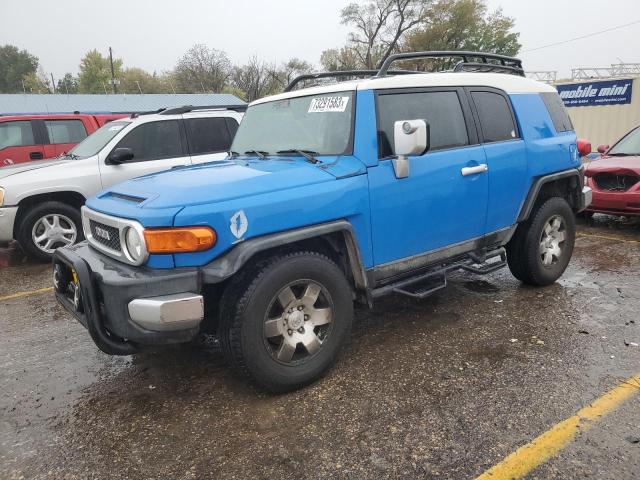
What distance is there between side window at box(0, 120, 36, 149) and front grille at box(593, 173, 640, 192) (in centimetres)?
981

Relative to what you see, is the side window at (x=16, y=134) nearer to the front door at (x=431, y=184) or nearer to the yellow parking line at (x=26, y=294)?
the yellow parking line at (x=26, y=294)

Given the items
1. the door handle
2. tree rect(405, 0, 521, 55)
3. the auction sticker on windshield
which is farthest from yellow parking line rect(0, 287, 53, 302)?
tree rect(405, 0, 521, 55)

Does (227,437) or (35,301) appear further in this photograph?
(35,301)

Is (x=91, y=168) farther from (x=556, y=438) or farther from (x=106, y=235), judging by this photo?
(x=556, y=438)

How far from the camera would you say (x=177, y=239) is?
8.77ft

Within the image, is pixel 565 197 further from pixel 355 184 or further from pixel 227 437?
pixel 227 437

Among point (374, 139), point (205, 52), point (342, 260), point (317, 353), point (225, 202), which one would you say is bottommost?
point (317, 353)

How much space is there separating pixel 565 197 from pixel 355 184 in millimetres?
2985

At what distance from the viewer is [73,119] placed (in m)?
9.27

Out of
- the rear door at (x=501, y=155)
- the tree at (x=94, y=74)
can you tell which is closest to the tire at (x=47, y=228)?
the rear door at (x=501, y=155)

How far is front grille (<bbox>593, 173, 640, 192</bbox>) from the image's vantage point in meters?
6.98

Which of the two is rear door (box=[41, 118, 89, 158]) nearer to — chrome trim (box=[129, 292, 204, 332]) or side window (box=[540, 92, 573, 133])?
chrome trim (box=[129, 292, 204, 332])

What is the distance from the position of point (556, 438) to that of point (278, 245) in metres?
1.85

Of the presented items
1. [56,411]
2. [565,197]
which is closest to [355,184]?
[56,411]
